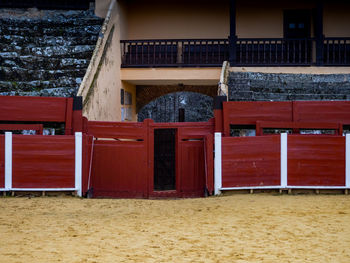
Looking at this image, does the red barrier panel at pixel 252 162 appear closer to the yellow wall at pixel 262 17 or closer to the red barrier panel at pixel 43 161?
the red barrier panel at pixel 43 161

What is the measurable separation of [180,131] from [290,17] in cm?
841

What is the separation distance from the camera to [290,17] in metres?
19.7

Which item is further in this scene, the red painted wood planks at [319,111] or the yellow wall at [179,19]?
the yellow wall at [179,19]

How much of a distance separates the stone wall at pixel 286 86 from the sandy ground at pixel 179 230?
4979 mm

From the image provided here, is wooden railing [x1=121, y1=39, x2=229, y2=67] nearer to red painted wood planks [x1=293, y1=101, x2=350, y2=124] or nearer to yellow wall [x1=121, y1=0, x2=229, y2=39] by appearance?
yellow wall [x1=121, y1=0, x2=229, y2=39]

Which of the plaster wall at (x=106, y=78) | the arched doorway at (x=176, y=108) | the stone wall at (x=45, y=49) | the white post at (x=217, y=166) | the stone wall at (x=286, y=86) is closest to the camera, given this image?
the white post at (x=217, y=166)

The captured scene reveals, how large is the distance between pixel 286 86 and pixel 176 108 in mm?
16621

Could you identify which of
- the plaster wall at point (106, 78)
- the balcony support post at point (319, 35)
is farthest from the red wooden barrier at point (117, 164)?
the balcony support post at point (319, 35)

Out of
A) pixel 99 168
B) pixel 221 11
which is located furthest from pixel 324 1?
pixel 99 168

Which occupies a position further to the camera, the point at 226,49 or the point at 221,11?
the point at 221,11

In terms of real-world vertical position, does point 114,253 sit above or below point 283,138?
below

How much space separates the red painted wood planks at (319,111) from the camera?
12.0 m

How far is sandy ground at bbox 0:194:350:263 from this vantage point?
20.0ft

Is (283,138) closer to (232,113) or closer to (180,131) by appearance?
(232,113)
